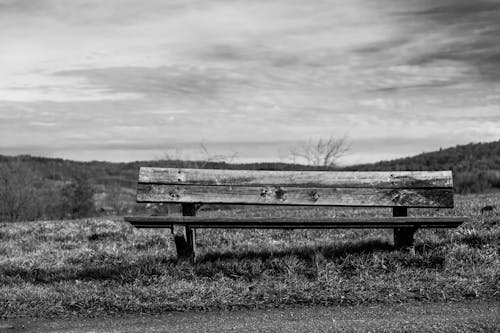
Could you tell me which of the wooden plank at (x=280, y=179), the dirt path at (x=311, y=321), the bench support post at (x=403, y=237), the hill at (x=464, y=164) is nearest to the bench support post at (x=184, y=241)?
the wooden plank at (x=280, y=179)

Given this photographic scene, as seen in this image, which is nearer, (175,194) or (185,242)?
(185,242)

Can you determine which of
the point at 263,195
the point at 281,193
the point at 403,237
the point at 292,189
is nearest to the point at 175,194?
the point at 263,195

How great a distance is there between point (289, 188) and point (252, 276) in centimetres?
→ 117

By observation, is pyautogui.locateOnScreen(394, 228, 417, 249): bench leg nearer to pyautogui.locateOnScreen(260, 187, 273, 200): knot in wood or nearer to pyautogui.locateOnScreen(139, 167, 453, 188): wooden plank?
pyautogui.locateOnScreen(139, 167, 453, 188): wooden plank

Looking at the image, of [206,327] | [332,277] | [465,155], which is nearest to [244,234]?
[332,277]

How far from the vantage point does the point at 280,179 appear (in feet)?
20.8

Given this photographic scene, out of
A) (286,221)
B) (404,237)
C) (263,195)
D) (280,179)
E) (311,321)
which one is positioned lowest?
(311,321)

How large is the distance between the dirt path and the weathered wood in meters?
1.20

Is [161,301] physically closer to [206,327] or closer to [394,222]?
[206,327]

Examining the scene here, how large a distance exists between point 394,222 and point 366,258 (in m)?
0.47

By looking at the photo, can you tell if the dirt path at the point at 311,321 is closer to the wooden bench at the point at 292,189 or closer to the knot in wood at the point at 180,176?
the wooden bench at the point at 292,189

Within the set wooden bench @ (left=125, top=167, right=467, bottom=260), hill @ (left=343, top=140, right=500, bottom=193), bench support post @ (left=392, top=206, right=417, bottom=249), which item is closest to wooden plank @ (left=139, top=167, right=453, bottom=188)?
wooden bench @ (left=125, top=167, right=467, bottom=260)

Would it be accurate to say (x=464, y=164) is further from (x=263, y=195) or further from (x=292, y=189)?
(x=263, y=195)

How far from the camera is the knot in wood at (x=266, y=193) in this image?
20.7ft
